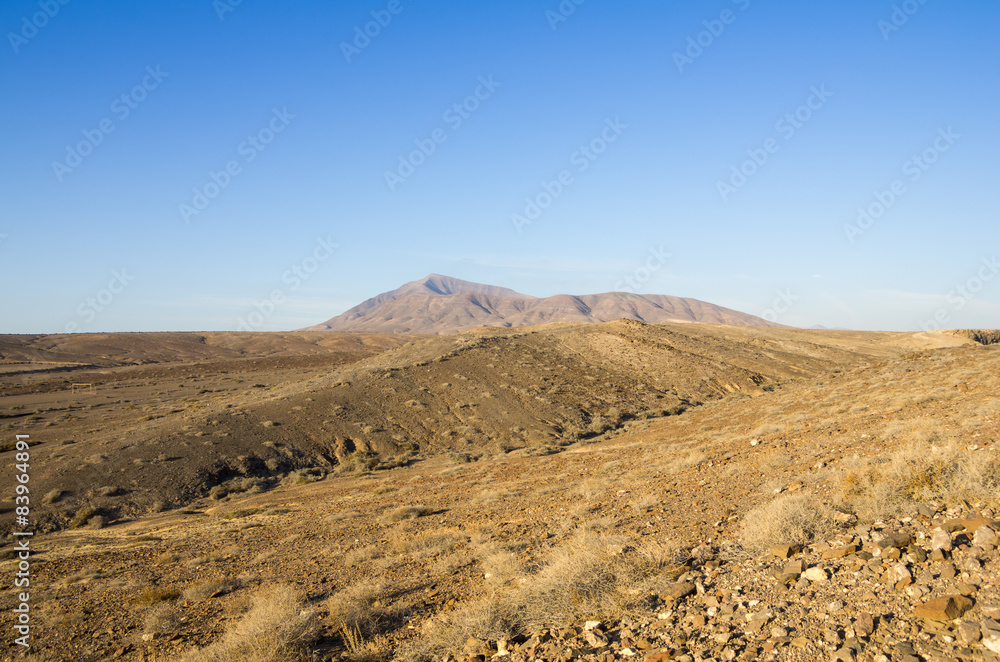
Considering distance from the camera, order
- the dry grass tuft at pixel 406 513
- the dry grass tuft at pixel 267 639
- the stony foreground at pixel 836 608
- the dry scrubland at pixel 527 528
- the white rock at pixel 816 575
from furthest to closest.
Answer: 1. the dry grass tuft at pixel 406 513
2. the dry grass tuft at pixel 267 639
3. the white rock at pixel 816 575
4. the dry scrubland at pixel 527 528
5. the stony foreground at pixel 836 608

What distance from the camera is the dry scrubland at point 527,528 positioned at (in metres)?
5.29

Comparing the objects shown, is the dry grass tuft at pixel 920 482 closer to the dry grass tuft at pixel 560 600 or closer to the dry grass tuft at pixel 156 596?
the dry grass tuft at pixel 560 600

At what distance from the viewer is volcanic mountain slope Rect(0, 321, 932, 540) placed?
2019cm

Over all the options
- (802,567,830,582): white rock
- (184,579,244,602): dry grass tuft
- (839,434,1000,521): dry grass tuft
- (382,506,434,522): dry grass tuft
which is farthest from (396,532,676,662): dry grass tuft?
(382,506,434,522): dry grass tuft

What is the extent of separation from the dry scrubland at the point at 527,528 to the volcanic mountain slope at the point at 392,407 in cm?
20

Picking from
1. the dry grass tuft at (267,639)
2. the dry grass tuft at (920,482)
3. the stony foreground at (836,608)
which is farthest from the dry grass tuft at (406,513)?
the dry grass tuft at (920,482)

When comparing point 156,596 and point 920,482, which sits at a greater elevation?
point 920,482

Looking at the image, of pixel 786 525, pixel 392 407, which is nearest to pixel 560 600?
pixel 786 525

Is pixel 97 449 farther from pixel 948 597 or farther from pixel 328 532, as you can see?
pixel 948 597

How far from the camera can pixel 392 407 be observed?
1114 inches

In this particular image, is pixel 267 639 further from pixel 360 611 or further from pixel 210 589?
pixel 210 589

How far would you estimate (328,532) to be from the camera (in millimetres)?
12023

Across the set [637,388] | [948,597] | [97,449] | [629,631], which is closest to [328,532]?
[629,631]

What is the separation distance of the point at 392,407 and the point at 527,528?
62.7 feet
